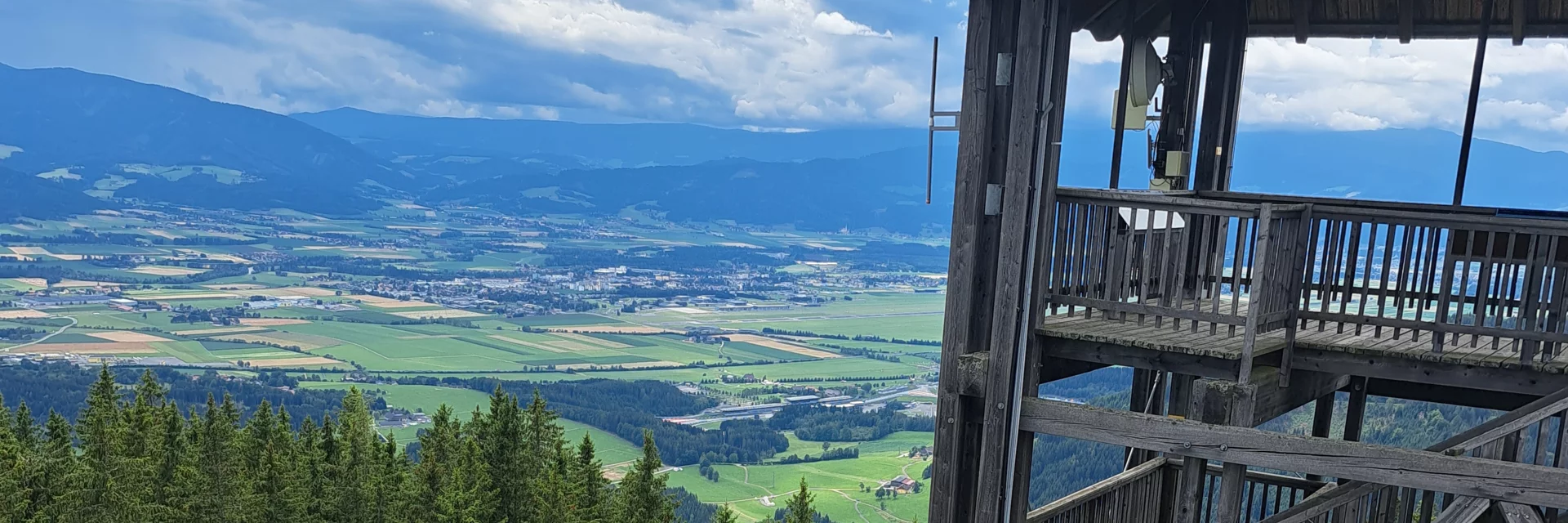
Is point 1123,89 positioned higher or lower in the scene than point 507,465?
higher

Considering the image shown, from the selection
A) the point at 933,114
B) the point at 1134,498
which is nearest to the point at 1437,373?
the point at 1134,498

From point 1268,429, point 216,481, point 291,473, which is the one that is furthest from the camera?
point 291,473

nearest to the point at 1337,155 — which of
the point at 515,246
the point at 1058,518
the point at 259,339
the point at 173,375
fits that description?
the point at 1058,518

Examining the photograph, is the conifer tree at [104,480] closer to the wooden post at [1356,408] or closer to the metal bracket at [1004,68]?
the metal bracket at [1004,68]

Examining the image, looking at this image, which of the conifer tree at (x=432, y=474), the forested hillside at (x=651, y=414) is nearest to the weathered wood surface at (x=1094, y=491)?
the conifer tree at (x=432, y=474)

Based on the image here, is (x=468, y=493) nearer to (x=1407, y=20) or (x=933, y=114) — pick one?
(x=933, y=114)

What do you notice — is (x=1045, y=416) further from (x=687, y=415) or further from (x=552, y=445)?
(x=687, y=415)

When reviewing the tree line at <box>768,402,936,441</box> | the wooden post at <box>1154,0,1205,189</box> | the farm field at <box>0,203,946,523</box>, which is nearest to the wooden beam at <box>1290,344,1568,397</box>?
the wooden post at <box>1154,0,1205,189</box>
